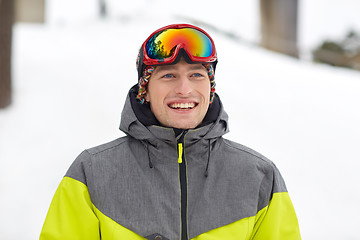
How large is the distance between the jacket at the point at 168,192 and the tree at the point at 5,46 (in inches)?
191

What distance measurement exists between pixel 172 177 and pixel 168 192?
7 centimetres

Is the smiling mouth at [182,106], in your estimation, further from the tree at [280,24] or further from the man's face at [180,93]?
the tree at [280,24]

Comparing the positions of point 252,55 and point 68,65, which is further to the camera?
point 252,55

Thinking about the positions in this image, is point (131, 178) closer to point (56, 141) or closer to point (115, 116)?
point (56, 141)

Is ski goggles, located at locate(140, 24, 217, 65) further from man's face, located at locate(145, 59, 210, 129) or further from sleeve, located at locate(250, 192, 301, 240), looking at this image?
sleeve, located at locate(250, 192, 301, 240)

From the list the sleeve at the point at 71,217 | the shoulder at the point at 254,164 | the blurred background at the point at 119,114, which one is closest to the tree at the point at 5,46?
the blurred background at the point at 119,114

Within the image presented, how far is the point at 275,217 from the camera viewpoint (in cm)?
208

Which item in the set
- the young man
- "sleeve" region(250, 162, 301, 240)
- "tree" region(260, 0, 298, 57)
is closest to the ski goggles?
the young man

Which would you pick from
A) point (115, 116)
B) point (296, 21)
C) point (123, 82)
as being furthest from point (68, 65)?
point (296, 21)

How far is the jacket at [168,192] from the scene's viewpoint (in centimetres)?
197

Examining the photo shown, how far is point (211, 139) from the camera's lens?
7.00ft

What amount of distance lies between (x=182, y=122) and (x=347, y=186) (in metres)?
3.63

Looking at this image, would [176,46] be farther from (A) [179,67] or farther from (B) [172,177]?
(B) [172,177]

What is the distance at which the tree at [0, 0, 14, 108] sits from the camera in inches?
252
